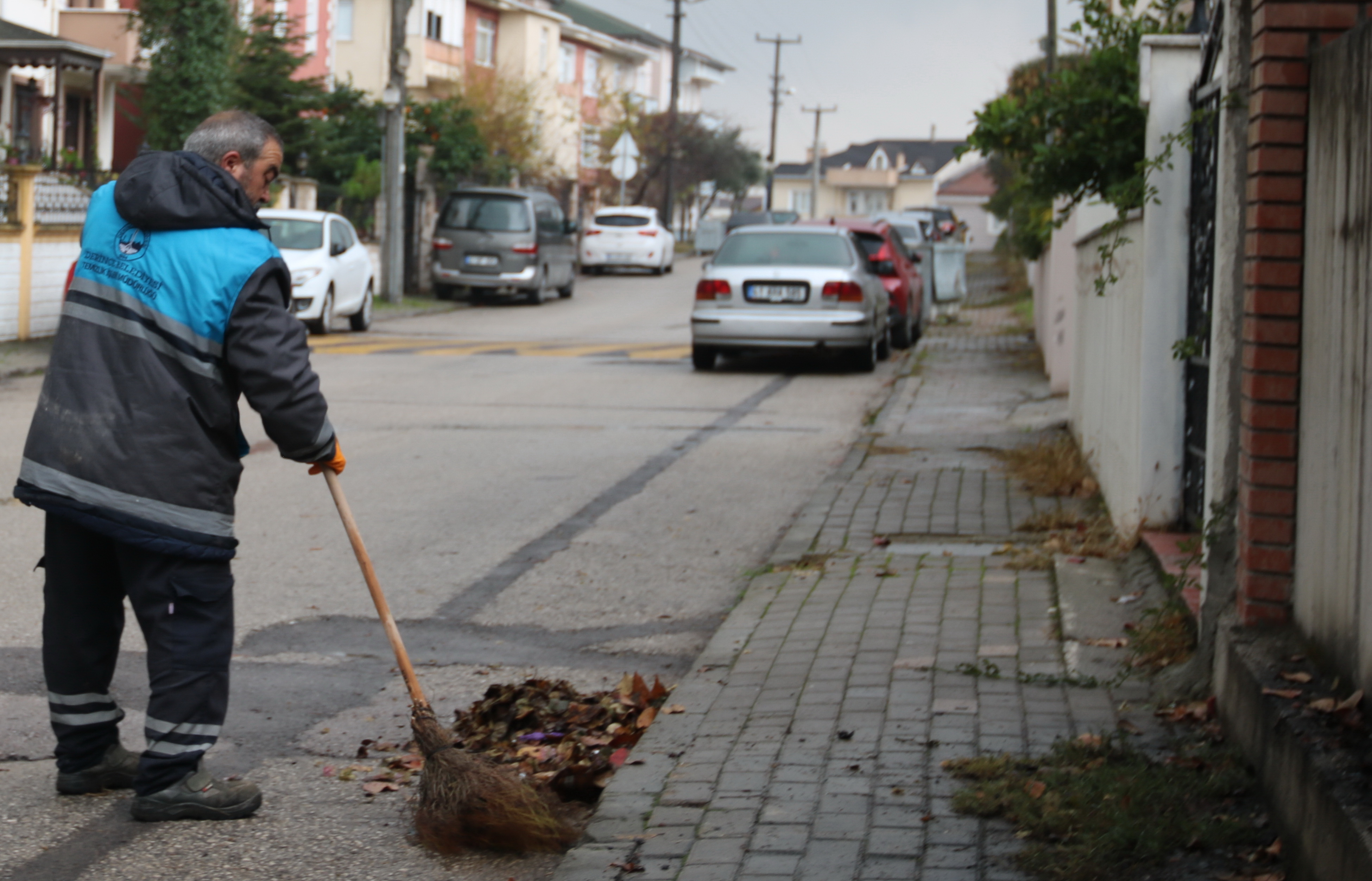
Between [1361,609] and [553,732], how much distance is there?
229cm

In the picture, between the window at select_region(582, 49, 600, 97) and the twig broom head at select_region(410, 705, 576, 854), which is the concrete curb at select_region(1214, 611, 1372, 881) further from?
the window at select_region(582, 49, 600, 97)

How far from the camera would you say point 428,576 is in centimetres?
705

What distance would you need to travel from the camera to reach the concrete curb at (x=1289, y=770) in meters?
3.10

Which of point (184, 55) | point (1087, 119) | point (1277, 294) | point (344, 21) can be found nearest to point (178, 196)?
point (1277, 294)

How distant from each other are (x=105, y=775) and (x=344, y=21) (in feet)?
156

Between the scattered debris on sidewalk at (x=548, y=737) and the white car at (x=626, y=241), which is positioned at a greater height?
the white car at (x=626, y=241)

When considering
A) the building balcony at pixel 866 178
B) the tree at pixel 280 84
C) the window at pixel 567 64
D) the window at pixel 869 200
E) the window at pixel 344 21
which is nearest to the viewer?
the tree at pixel 280 84

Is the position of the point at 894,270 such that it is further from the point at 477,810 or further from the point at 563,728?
the point at 477,810

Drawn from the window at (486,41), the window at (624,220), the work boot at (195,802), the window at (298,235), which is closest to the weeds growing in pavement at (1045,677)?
the work boot at (195,802)

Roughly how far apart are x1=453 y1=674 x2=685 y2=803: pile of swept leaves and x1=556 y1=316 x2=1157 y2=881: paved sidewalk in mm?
104

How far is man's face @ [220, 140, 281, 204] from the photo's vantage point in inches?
159

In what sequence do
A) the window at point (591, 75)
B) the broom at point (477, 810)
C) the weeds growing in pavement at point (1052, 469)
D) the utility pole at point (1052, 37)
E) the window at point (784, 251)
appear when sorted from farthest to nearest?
the window at point (591, 75) → the utility pole at point (1052, 37) → the window at point (784, 251) → the weeds growing in pavement at point (1052, 469) → the broom at point (477, 810)

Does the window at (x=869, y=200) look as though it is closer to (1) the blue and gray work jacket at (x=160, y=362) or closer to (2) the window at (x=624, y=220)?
(2) the window at (x=624, y=220)

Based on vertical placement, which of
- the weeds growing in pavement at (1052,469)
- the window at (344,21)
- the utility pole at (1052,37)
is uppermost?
the window at (344,21)
